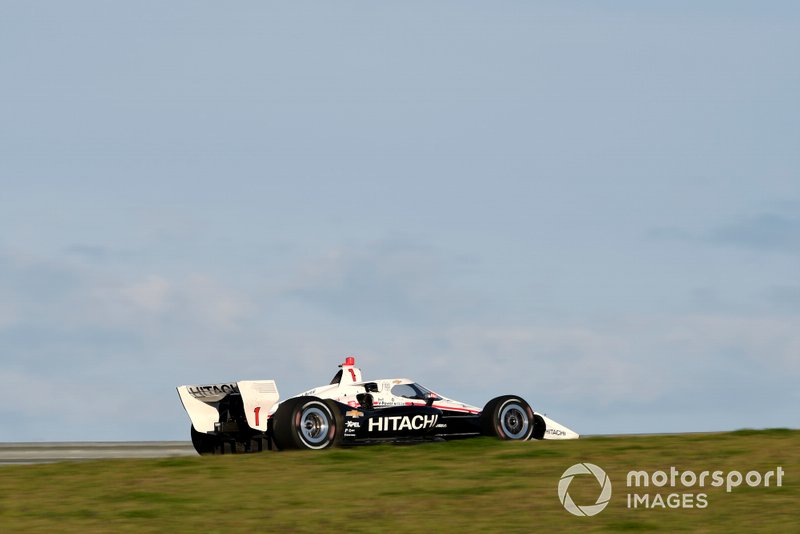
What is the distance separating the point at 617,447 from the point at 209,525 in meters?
6.19

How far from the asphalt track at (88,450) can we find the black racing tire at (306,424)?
7624 mm

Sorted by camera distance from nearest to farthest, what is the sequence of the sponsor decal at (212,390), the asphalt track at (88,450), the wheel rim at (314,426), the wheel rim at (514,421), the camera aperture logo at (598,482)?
the camera aperture logo at (598,482) → the wheel rim at (314,426) → the sponsor decal at (212,390) → the wheel rim at (514,421) → the asphalt track at (88,450)

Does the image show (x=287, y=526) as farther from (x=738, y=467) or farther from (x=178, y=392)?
(x=178, y=392)

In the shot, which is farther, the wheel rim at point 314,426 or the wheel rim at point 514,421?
the wheel rim at point 514,421

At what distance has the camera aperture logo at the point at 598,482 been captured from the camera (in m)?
11.3

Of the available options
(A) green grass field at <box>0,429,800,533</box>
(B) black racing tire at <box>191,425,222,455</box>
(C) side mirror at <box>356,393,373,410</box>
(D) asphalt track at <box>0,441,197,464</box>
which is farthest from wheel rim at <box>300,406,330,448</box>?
(D) asphalt track at <box>0,441,197,464</box>

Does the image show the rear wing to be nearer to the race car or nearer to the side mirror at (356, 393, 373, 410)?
the race car

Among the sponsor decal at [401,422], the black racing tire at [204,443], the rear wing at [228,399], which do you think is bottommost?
the black racing tire at [204,443]

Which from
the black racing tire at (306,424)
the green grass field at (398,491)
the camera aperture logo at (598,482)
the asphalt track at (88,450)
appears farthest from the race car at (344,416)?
the asphalt track at (88,450)

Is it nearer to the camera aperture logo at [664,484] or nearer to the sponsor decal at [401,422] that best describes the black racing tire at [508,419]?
the sponsor decal at [401,422]

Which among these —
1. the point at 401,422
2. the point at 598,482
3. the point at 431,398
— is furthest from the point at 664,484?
the point at 431,398

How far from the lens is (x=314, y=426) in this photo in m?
17.2

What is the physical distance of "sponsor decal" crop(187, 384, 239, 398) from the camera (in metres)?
18.4

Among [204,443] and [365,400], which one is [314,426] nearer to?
[365,400]
